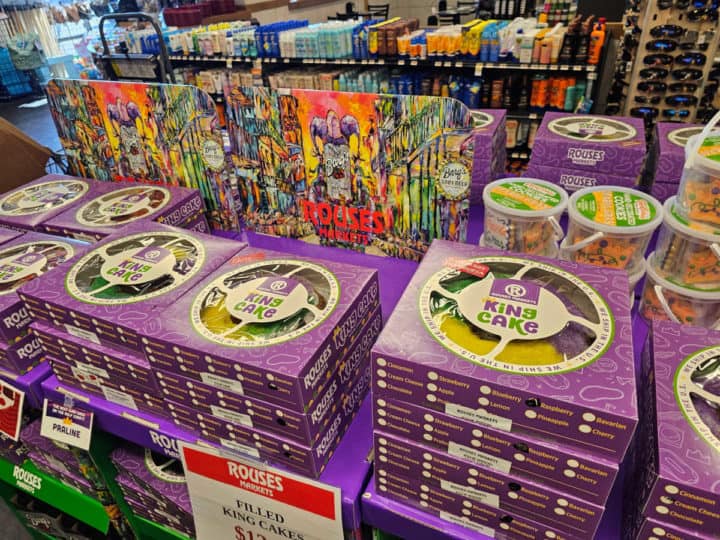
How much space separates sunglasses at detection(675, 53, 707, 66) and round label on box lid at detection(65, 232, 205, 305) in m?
4.36

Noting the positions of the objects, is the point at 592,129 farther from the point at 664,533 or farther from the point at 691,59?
the point at 691,59

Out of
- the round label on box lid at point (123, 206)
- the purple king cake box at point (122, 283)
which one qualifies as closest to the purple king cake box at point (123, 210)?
the round label on box lid at point (123, 206)

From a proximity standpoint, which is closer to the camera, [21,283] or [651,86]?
[21,283]

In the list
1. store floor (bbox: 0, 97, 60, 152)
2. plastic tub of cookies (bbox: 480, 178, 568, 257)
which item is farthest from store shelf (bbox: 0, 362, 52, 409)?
store floor (bbox: 0, 97, 60, 152)

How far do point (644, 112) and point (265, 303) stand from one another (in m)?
4.43

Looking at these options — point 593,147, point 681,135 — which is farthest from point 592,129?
point 681,135

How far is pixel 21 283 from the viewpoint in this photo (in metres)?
1.24

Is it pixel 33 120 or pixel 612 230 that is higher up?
pixel 612 230

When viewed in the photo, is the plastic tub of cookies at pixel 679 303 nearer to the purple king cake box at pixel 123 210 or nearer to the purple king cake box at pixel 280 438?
the purple king cake box at pixel 280 438

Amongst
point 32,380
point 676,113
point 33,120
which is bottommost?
point 33,120

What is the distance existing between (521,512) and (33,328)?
1126 millimetres

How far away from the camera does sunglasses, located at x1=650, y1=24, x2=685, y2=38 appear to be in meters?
3.84

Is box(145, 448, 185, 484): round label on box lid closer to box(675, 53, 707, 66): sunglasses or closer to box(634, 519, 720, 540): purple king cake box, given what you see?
box(634, 519, 720, 540): purple king cake box

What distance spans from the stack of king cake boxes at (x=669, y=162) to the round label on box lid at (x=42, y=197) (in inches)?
73.3
